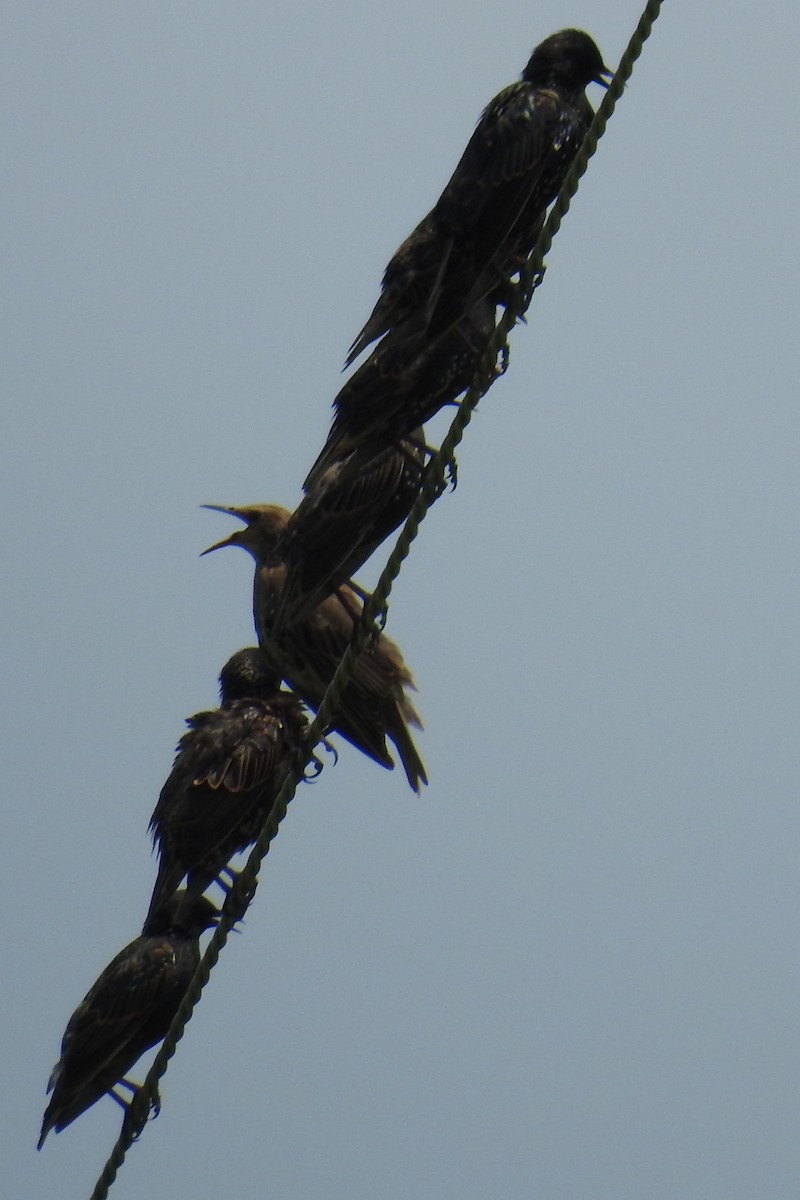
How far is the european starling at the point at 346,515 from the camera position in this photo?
704 cm

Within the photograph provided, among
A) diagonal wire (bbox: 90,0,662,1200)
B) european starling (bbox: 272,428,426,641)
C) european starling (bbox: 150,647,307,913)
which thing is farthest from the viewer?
european starling (bbox: 150,647,307,913)

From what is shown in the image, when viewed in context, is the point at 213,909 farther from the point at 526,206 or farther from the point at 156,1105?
the point at 526,206

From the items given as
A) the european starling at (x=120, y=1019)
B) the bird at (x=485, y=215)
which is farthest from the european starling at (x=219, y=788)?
the bird at (x=485, y=215)

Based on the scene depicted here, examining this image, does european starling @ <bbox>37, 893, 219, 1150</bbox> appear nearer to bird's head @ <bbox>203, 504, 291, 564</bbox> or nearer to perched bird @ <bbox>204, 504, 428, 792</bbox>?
perched bird @ <bbox>204, 504, 428, 792</bbox>

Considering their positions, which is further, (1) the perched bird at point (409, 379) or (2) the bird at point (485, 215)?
(1) the perched bird at point (409, 379)

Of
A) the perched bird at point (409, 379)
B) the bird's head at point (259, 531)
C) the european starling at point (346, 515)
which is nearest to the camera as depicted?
the perched bird at point (409, 379)

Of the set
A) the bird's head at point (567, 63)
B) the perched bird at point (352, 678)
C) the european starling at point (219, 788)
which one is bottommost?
the european starling at point (219, 788)

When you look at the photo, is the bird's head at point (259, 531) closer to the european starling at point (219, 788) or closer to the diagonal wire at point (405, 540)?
the european starling at point (219, 788)

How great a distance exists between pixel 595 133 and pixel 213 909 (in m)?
3.94

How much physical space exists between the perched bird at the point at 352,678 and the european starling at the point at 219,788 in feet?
0.94

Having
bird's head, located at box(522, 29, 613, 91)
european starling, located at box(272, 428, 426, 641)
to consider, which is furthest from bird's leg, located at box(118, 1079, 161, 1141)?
bird's head, located at box(522, 29, 613, 91)

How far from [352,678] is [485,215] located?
2.23 metres

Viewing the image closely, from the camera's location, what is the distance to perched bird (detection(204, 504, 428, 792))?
804 centimetres

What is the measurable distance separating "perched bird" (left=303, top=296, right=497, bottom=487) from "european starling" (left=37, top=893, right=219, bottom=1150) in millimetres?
2136
